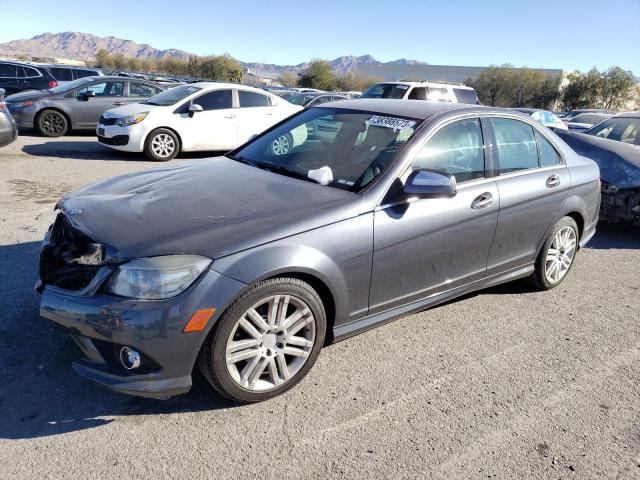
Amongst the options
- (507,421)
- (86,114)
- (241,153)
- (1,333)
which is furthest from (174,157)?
(507,421)

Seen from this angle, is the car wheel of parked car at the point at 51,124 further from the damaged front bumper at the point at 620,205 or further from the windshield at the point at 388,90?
the damaged front bumper at the point at 620,205

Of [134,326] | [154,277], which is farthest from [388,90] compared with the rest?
[134,326]

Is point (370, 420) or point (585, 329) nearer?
point (370, 420)

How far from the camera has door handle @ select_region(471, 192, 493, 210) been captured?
12.2ft

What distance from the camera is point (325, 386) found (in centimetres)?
314

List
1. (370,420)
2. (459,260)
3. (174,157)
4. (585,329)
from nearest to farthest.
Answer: (370,420), (459,260), (585,329), (174,157)

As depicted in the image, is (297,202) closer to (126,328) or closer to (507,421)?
(126,328)

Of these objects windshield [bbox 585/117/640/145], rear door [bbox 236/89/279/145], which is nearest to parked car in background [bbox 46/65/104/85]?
rear door [bbox 236/89/279/145]

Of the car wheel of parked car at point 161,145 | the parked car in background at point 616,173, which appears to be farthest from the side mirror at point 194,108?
the parked car in background at point 616,173

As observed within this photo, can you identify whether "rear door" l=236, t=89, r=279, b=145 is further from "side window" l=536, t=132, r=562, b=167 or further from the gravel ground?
"side window" l=536, t=132, r=562, b=167

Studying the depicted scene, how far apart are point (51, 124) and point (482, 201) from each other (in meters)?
11.4

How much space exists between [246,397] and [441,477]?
1.10m

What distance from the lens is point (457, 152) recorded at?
12.4 ft

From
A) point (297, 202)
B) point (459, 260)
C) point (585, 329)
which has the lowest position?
point (585, 329)
